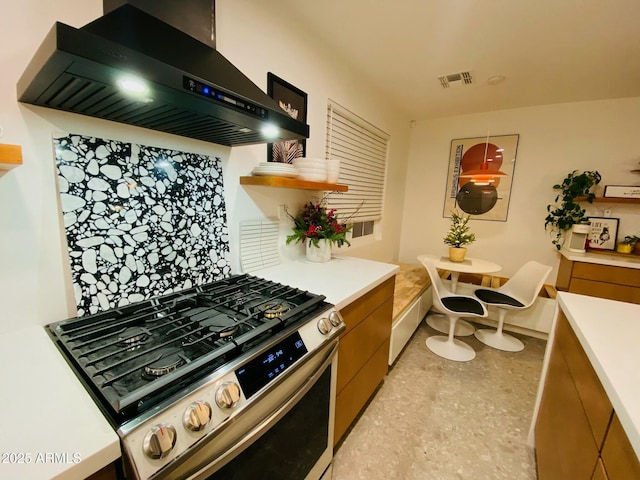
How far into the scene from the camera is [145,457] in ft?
1.78

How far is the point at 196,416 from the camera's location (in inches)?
24.3

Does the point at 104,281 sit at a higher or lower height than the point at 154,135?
lower

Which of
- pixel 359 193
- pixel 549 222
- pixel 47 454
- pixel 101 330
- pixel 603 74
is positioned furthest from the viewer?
pixel 549 222

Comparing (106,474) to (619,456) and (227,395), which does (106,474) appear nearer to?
(227,395)

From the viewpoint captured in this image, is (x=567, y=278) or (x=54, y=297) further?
(x=567, y=278)

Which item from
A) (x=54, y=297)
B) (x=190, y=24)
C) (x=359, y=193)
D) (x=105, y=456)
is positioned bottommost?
(x=105, y=456)

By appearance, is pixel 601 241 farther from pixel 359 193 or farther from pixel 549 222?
pixel 359 193

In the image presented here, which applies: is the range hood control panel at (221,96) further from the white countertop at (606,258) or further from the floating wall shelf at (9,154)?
the white countertop at (606,258)

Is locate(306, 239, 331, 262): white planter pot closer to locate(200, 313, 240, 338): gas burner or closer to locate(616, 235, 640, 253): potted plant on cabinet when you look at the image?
locate(200, 313, 240, 338): gas burner

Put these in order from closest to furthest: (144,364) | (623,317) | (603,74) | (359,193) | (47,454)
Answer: (47,454) < (144,364) < (623,317) < (603,74) < (359,193)

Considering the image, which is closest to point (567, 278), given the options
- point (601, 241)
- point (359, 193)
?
point (601, 241)

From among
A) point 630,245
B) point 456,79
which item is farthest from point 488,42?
point 630,245

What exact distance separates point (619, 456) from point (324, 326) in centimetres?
85

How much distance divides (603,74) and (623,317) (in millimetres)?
2321
